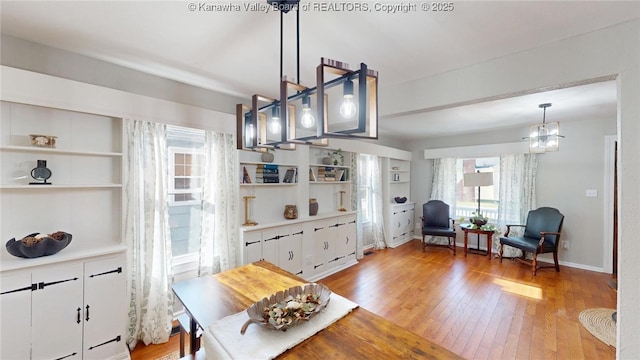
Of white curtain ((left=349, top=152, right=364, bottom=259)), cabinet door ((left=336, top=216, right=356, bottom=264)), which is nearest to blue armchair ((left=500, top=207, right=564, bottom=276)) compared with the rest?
white curtain ((left=349, top=152, right=364, bottom=259))

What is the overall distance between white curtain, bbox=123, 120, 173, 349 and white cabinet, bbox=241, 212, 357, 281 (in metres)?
0.84

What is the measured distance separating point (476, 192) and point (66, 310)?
6558mm

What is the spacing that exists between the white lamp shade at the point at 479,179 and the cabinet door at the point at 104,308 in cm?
545

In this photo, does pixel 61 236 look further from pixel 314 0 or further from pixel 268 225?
pixel 314 0

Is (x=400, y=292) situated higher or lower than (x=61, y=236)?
lower

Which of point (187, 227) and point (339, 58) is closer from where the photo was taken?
point (339, 58)

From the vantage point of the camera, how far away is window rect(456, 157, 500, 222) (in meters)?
5.44

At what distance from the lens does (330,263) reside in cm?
416

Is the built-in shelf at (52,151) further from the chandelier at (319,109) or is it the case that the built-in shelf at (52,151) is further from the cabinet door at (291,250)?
the cabinet door at (291,250)

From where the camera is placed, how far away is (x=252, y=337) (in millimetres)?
1315

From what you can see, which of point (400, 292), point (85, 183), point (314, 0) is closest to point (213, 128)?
point (85, 183)

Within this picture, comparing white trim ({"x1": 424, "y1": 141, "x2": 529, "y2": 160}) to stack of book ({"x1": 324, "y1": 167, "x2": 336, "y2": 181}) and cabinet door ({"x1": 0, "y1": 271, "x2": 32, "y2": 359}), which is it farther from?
cabinet door ({"x1": 0, "y1": 271, "x2": 32, "y2": 359})

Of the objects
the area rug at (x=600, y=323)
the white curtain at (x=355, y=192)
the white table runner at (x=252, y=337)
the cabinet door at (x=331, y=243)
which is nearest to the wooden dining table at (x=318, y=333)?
the white table runner at (x=252, y=337)

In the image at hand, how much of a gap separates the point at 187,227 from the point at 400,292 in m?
2.78
